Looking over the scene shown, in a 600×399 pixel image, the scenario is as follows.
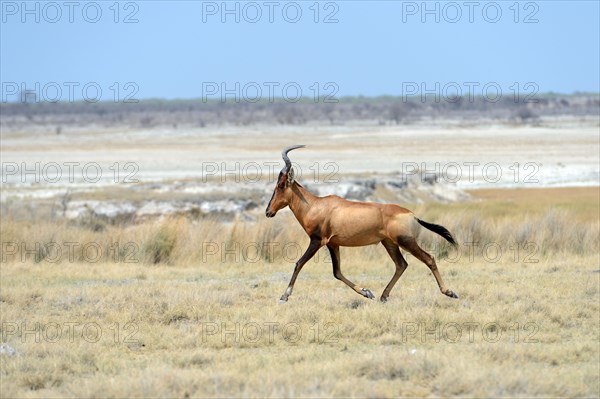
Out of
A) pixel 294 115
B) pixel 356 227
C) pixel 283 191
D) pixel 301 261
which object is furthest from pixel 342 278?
pixel 294 115

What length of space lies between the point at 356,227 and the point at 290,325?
2141mm

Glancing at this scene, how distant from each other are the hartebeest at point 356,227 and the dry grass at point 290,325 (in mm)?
385

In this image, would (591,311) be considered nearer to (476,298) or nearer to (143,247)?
(476,298)

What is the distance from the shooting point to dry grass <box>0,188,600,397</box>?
29.3 feet

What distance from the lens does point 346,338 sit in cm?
1123

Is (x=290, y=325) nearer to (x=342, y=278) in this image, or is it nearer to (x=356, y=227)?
(x=342, y=278)

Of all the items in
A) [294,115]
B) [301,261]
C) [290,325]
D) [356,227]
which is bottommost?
[290,325]

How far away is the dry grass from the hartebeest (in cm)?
38

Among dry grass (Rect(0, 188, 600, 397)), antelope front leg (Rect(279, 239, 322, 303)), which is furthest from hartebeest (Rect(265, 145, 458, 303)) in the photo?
dry grass (Rect(0, 188, 600, 397))

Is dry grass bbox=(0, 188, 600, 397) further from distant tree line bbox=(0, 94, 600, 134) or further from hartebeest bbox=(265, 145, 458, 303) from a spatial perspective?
distant tree line bbox=(0, 94, 600, 134)

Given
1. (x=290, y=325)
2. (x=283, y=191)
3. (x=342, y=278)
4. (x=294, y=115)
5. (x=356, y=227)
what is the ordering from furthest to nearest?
(x=294, y=115), (x=283, y=191), (x=342, y=278), (x=356, y=227), (x=290, y=325)

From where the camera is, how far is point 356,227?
1330 centimetres

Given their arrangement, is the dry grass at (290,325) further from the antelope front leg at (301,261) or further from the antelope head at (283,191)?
the antelope head at (283,191)

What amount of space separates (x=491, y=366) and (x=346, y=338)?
2246 mm
